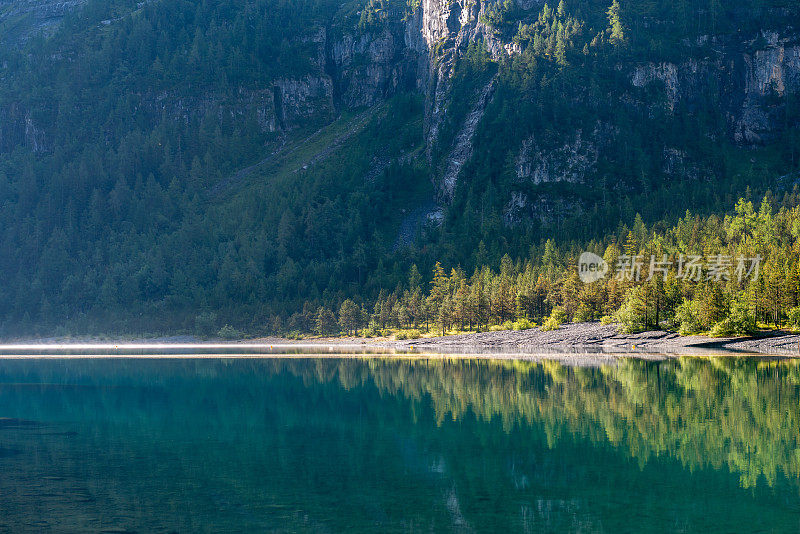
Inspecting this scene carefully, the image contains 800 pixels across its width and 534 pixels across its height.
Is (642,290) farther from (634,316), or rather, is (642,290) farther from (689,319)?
(689,319)

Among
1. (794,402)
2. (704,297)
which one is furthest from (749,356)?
(794,402)

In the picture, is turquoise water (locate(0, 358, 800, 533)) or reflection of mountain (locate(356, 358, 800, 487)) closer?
turquoise water (locate(0, 358, 800, 533))

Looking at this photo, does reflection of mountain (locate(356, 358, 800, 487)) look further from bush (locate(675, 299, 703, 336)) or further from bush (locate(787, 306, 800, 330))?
bush (locate(675, 299, 703, 336))

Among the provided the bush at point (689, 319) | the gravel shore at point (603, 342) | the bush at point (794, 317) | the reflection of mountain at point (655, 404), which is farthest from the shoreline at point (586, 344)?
the reflection of mountain at point (655, 404)

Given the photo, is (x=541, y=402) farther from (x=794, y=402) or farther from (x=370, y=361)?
(x=370, y=361)

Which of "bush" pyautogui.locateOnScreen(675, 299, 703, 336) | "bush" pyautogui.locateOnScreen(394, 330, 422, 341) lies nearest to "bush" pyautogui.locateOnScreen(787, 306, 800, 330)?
"bush" pyautogui.locateOnScreen(675, 299, 703, 336)

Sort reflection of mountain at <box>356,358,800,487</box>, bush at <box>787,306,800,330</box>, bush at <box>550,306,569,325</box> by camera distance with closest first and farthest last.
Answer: reflection of mountain at <box>356,358,800,487</box> → bush at <box>787,306,800,330</box> → bush at <box>550,306,569,325</box>

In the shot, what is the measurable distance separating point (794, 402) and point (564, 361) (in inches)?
1700

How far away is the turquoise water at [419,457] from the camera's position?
24.9 meters

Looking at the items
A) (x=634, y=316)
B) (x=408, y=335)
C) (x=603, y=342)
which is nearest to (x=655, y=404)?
(x=603, y=342)

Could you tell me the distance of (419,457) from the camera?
3456 centimetres

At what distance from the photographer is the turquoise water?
24875mm

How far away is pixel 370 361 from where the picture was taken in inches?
4070

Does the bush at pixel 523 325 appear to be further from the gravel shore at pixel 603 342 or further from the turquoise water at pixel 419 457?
the turquoise water at pixel 419 457
